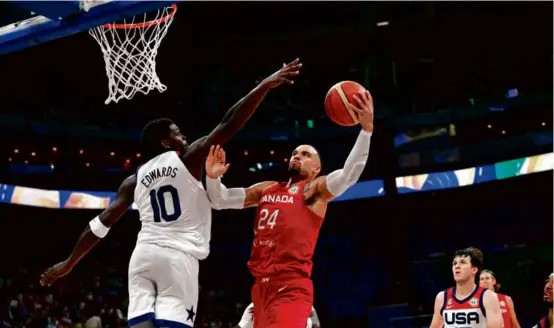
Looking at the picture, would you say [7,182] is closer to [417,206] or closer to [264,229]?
[417,206]

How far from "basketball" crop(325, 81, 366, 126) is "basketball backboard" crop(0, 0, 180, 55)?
1680 mm

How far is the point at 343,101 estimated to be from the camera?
195 inches

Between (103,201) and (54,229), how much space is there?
159cm

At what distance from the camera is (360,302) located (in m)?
19.6

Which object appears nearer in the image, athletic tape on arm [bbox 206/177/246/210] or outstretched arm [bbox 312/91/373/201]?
outstretched arm [bbox 312/91/373/201]

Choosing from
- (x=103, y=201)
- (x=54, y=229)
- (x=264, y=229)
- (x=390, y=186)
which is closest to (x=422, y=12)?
(x=390, y=186)

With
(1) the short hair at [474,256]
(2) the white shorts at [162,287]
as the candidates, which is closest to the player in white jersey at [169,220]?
(2) the white shorts at [162,287]

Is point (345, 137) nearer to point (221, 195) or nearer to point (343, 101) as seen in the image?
point (343, 101)

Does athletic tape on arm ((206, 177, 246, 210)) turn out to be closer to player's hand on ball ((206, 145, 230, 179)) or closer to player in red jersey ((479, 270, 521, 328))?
player's hand on ball ((206, 145, 230, 179))

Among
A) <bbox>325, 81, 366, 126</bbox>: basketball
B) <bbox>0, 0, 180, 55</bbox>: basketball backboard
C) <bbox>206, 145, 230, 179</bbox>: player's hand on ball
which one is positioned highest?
<bbox>0, 0, 180, 55</bbox>: basketball backboard

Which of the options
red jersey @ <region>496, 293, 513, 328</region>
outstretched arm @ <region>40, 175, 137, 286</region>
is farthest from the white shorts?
red jersey @ <region>496, 293, 513, 328</region>

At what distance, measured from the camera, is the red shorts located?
4852mm

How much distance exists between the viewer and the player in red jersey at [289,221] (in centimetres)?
482

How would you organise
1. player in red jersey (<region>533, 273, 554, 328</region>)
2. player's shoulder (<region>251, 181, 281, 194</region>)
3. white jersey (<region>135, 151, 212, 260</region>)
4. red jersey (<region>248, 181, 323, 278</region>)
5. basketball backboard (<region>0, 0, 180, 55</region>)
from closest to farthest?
white jersey (<region>135, 151, 212, 260</region>)
red jersey (<region>248, 181, 323, 278</region>)
player's shoulder (<region>251, 181, 281, 194</region>)
basketball backboard (<region>0, 0, 180, 55</region>)
player in red jersey (<region>533, 273, 554, 328</region>)
